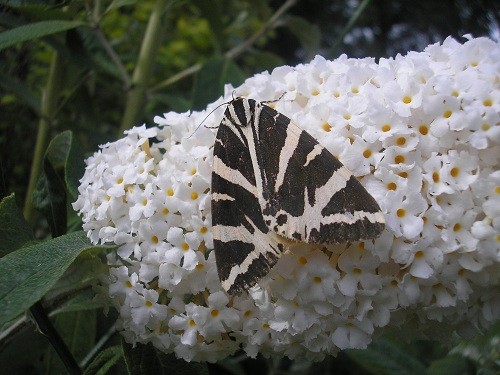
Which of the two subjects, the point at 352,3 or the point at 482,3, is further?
the point at 352,3

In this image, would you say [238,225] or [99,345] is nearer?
[238,225]

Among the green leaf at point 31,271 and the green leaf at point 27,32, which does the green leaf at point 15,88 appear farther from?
the green leaf at point 31,271

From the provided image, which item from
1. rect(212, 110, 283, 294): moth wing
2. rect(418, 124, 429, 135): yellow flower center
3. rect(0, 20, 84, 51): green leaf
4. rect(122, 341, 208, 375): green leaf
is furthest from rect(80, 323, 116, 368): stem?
rect(418, 124, 429, 135): yellow flower center

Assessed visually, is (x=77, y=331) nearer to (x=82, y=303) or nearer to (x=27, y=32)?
(x=82, y=303)

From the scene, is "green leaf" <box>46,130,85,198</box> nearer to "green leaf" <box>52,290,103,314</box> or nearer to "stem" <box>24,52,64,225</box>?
"green leaf" <box>52,290,103,314</box>

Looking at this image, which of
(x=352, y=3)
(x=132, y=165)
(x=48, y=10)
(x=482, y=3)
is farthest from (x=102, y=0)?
(x=352, y=3)

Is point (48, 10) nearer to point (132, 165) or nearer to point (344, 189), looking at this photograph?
point (132, 165)

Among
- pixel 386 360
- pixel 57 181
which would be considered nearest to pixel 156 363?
pixel 57 181
